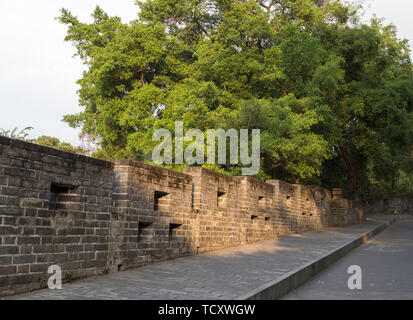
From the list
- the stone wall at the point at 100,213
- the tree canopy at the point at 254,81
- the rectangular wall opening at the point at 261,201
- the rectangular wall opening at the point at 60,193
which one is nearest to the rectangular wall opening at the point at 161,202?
the stone wall at the point at 100,213

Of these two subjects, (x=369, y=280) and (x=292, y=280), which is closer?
(x=292, y=280)

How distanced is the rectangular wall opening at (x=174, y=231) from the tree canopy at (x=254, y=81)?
7671 mm

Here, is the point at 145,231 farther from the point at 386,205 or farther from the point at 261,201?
the point at 386,205

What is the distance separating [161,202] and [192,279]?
284 centimetres

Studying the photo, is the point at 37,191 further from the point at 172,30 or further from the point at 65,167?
the point at 172,30

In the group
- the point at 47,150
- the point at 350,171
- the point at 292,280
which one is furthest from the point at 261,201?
the point at 350,171

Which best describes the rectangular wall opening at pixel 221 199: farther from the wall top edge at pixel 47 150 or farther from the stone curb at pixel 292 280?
the wall top edge at pixel 47 150

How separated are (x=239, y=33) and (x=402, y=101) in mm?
9960

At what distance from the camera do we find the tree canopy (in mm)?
18328

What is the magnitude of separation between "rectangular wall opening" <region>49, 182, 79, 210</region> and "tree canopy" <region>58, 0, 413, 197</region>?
10831 mm

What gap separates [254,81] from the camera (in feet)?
70.5

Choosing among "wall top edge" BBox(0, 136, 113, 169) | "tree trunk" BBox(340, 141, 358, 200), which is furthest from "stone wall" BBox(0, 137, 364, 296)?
"tree trunk" BBox(340, 141, 358, 200)

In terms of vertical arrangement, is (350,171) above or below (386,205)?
above
